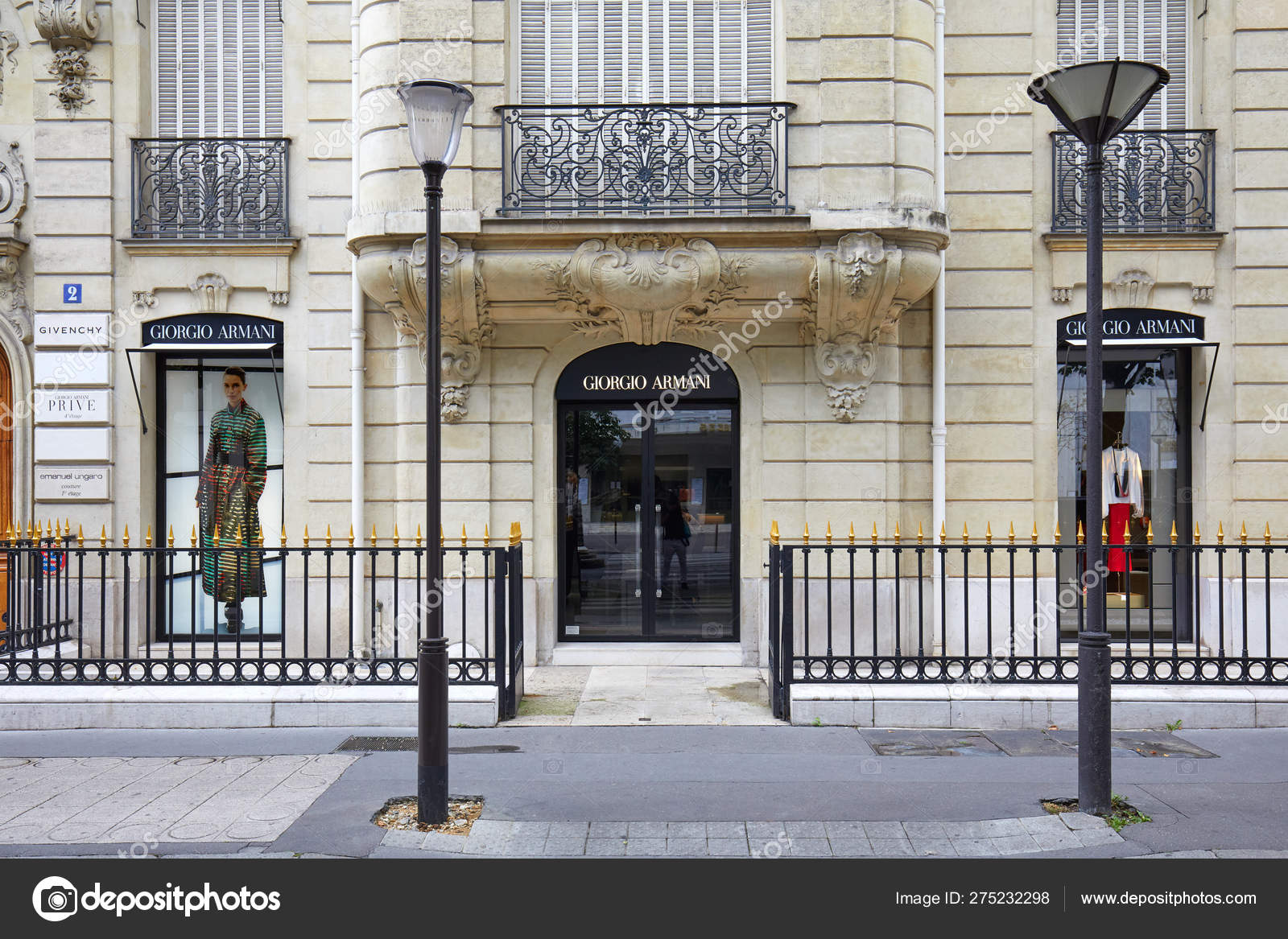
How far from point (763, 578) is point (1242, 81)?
744cm

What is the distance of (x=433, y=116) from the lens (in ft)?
20.7

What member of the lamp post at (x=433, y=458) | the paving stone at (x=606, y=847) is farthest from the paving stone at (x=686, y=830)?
the lamp post at (x=433, y=458)

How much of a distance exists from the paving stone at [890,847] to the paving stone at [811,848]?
0.84 ft

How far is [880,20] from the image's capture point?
10.8 meters

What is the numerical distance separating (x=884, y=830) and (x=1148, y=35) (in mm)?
10038

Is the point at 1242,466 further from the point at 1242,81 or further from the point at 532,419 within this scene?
the point at 532,419

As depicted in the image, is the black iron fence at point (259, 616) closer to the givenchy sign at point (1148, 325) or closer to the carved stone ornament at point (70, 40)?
the carved stone ornament at point (70, 40)

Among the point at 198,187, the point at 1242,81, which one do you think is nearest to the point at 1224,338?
the point at 1242,81

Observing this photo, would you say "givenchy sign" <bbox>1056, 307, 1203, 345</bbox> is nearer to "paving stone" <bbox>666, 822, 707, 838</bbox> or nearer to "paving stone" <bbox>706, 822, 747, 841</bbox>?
"paving stone" <bbox>706, 822, 747, 841</bbox>

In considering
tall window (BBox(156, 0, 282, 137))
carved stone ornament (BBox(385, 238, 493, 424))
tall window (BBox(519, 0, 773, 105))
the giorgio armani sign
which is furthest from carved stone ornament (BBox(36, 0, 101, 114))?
the giorgio armani sign

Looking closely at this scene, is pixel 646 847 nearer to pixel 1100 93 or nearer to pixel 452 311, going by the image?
pixel 1100 93

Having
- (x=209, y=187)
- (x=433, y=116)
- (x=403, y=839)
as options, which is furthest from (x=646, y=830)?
(x=209, y=187)

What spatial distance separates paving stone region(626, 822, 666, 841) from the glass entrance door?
565 centimetres

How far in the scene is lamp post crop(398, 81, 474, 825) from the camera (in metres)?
6.30
